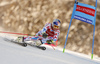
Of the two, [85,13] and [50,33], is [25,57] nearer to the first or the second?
[50,33]

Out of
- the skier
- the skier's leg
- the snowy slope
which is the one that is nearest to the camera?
the snowy slope

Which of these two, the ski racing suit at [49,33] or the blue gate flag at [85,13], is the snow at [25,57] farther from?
the blue gate flag at [85,13]

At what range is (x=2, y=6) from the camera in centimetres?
483

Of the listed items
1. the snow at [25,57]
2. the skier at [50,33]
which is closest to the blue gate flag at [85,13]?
the skier at [50,33]

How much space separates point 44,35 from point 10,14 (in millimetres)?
2801

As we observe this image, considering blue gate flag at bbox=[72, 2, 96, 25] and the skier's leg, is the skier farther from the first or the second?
blue gate flag at bbox=[72, 2, 96, 25]

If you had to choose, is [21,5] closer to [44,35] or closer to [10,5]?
[10,5]

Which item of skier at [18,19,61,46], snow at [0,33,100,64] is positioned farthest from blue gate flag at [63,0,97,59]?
snow at [0,33,100,64]

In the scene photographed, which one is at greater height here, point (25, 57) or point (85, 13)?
point (85, 13)

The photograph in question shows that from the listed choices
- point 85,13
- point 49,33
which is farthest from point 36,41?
point 85,13

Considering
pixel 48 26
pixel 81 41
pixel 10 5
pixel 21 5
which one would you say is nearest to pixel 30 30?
pixel 21 5

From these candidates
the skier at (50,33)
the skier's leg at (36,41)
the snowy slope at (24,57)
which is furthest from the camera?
the skier's leg at (36,41)

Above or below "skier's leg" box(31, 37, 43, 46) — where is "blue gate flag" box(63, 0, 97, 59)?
above

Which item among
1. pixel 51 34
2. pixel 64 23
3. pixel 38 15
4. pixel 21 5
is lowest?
pixel 51 34
